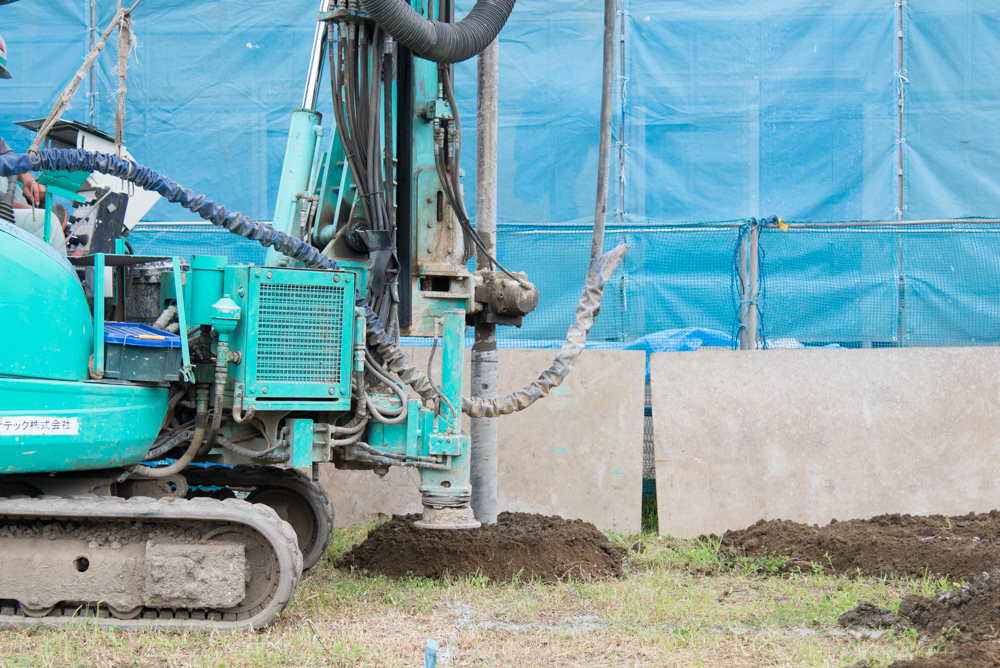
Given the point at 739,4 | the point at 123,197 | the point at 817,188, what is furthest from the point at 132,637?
the point at 739,4

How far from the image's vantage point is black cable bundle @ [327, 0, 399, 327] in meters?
4.76

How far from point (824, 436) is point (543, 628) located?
10.1 ft

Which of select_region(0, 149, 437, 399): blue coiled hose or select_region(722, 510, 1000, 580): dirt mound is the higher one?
select_region(0, 149, 437, 399): blue coiled hose

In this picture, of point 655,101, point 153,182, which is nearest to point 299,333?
point 153,182

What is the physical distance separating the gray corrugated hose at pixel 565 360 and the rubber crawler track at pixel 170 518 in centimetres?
147

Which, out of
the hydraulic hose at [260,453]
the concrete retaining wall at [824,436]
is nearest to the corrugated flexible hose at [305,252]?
the hydraulic hose at [260,453]

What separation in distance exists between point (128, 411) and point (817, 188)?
7277mm

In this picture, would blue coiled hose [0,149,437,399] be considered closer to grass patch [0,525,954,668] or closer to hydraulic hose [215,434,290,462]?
hydraulic hose [215,434,290,462]

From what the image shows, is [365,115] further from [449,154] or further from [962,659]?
[962,659]

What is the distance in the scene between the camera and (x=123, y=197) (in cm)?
522

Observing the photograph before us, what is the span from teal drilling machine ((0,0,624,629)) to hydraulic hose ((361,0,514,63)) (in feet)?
0.04

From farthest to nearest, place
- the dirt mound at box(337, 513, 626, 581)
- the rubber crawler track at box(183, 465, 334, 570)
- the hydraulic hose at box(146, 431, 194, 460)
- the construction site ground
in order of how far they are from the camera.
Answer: the rubber crawler track at box(183, 465, 334, 570) < the dirt mound at box(337, 513, 626, 581) < the hydraulic hose at box(146, 431, 194, 460) < the construction site ground

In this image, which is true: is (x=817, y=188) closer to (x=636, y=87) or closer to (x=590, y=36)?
(x=636, y=87)

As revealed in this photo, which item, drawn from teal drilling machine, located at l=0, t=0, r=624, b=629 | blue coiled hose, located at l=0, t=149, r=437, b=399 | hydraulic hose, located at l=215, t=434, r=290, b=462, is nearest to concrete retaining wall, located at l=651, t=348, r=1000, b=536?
teal drilling machine, located at l=0, t=0, r=624, b=629
